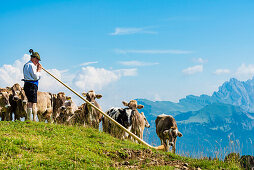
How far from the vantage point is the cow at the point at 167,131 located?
640 inches

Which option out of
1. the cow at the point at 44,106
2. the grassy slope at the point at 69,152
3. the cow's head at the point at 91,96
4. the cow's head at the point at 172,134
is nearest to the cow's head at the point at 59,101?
the cow at the point at 44,106

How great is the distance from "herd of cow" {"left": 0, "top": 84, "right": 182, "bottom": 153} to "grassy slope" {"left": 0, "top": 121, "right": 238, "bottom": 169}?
3058mm

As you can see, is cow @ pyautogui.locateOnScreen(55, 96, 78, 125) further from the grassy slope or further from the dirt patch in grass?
the dirt patch in grass

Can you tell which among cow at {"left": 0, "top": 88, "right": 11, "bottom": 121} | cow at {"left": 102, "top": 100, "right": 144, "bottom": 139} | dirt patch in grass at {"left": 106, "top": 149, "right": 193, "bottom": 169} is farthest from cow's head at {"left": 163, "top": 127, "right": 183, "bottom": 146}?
cow at {"left": 0, "top": 88, "right": 11, "bottom": 121}

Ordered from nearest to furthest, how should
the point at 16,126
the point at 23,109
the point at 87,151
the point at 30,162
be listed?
the point at 30,162
the point at 87,151
the point at 16,126
the point at 23,109

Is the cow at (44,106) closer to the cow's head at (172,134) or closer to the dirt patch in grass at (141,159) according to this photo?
the cow's head at (172,134)

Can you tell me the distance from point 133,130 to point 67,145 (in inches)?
247

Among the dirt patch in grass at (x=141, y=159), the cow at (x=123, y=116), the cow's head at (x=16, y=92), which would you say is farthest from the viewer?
the cow's head at (x=16, y=92)

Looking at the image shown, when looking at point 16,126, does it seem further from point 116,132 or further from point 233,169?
point 233,169

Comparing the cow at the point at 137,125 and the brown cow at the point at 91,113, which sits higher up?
the brown cow at the point at 91,113

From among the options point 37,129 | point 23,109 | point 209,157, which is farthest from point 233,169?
point 23,109

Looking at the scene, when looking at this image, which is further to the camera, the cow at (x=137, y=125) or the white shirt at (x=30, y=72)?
the cow at (x=137, y=125)

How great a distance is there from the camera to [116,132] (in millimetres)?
13969

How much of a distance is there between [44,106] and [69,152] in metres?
10.2
